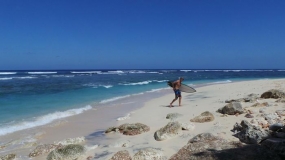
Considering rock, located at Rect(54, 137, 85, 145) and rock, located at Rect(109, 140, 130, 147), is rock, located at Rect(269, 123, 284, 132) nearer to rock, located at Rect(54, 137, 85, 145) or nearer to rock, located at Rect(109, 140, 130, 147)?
rock, located at Rect(109, 140, 130, 147)

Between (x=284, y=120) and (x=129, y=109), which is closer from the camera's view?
(x=284, y=120)

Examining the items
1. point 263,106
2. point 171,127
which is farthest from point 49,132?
point 263,106

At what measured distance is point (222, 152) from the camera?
13.4ft

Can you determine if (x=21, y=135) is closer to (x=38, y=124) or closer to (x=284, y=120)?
(x=38, y=124)

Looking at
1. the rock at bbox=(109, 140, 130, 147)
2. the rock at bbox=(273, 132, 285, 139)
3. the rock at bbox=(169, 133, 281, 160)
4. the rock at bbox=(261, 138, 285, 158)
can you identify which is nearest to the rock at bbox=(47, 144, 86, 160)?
the rock at bbox=(109, 140, 130, 147)

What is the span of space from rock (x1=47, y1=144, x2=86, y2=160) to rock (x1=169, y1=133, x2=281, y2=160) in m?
2.51

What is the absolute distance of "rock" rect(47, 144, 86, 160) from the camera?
17.7 feet

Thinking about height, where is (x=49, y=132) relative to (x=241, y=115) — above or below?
below

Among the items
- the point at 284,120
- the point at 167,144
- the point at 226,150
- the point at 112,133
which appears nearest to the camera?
the point at 226,150

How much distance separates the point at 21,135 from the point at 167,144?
203 inches

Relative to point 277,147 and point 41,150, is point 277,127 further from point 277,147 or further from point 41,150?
point 41,150

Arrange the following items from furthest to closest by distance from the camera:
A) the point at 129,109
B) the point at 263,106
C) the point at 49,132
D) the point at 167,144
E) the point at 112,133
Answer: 1. the point at 129,109
2. the point at 263,106
3. the point at 49,132
4. the point at 112,133
5. the point at 167,144

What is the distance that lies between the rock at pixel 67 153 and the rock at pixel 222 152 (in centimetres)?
251

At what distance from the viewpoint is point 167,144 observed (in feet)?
19.0
